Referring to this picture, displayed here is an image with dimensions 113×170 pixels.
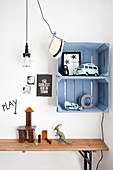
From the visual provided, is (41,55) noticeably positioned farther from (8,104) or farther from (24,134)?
(24,134)

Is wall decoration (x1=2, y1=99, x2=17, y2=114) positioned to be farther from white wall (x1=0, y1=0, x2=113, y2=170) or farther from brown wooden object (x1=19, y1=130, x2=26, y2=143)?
brown wooden object (x1=19, y1=130, x2=26, y2=143)

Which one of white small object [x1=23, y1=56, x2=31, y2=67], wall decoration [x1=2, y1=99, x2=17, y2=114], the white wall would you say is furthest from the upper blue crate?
wall decoration [x1=2, y1=99, x2=17, y2=114]

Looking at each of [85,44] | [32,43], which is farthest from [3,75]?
[85,44]

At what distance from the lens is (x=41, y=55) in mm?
1688

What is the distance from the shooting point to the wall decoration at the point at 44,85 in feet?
5.51

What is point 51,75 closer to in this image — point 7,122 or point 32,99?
point 32,99

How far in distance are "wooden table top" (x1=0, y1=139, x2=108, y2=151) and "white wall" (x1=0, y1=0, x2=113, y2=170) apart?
80mm

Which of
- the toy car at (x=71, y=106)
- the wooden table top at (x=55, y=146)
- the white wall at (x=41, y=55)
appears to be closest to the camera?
the wooden table top at (x=55, y=146)

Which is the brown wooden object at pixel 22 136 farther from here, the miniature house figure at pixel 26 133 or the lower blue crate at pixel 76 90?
the lower blue crate at pixel 76 90

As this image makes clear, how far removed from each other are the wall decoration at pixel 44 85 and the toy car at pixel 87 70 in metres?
0.34

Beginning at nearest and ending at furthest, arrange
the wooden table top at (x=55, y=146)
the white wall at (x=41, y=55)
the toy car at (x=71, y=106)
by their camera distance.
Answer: the wooden table top at (x=55, y=146) → the toy car at (x=71, y=106) → the white wall at (x=41, y=55)

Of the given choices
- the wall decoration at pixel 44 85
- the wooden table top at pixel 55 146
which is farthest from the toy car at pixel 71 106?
the wooden table top at pixel 55 146

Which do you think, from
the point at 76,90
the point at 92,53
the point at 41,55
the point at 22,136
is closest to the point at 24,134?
the point at 22,136

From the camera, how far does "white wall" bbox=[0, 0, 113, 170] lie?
1.68 meters
